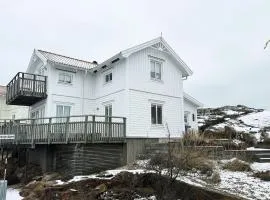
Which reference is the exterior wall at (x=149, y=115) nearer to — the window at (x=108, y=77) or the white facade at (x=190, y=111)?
the window at (x=108, y=77)

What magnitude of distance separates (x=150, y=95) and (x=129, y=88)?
6.09 feet

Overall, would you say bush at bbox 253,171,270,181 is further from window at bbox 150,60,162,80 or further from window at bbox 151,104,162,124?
window at bbox 150,60,162,80

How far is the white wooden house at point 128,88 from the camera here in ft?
70.1

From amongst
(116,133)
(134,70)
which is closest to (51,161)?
(116,133)

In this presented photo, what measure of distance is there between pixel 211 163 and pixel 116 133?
6.22 meters

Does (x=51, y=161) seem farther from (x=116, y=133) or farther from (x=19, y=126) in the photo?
(x=116, y=133)

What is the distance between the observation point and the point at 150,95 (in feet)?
72.8

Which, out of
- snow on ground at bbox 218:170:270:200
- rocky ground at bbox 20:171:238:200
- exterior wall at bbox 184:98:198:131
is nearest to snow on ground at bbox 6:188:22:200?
rocky ground at bbox 20:171:238:200

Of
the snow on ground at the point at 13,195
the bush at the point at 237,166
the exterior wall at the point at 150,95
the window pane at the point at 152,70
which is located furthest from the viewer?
the window pane at the point at 152,70

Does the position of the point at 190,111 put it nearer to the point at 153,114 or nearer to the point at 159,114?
the point at 159,114

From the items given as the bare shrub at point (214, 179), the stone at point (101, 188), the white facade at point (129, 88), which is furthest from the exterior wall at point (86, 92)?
the stone at point (101, 188)

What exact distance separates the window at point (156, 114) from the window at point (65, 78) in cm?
688

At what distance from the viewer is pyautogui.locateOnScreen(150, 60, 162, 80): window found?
75.5 feet

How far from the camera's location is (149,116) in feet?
71.6
